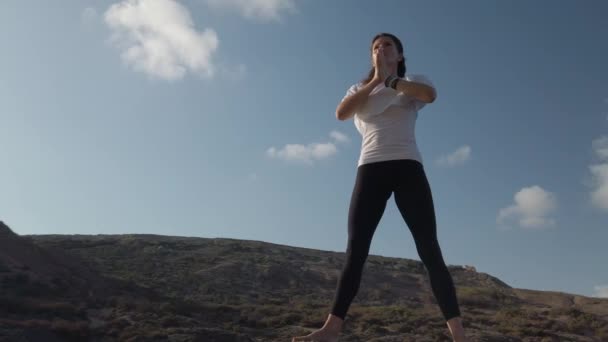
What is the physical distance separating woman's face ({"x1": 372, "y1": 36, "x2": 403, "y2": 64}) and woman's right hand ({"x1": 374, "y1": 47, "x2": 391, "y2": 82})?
0.14 ft

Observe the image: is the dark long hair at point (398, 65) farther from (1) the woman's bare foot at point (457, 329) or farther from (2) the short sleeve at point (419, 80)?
(1) the woman's bare foot at point (457, 329)

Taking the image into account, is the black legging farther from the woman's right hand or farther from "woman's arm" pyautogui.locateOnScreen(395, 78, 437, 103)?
the woman's right hand

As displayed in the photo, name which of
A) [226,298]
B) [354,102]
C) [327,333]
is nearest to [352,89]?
[354,102]

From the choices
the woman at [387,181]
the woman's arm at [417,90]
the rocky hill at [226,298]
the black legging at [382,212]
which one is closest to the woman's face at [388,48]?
the woman at [387,181]

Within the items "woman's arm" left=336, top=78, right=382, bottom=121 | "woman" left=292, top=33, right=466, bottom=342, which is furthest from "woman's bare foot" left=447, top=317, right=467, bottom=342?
"woman's arm" left=336, top=78, right=382, bottom=121

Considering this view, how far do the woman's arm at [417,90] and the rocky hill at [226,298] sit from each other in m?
5.34

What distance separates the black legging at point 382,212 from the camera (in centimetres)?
293

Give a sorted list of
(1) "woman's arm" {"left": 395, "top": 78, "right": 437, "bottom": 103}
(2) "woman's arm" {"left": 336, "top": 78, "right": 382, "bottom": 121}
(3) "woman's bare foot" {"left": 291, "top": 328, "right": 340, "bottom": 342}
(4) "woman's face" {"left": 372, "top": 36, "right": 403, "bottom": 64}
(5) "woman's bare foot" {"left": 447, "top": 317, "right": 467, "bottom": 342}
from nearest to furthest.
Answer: (5) "woman's bare foot" {"left": 447, "top": 317, "right": 467, "bottom": 342}
(3) "woman's bare foot" {"left": 291, "top": 328, "right": 340, "bottom": 342}
(1) "woman's arm" {"left": 395, "top": 78, "right": 437, "bottom": 103}
(2) "woman's arm" {"left": 336, "top": 78, "right": 382, "bottom": 121}
(4) "woman's face" {"left": 372, "top": 36, "right": 403, "bottom": 64}

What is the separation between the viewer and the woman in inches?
114

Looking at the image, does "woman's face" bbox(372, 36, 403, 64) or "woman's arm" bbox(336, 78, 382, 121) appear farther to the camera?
"woman's face" bbox(372, 36, 403, 64)

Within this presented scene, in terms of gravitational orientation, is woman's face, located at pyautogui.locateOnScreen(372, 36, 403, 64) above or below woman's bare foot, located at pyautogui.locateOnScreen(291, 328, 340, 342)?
above

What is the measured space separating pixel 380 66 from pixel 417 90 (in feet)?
1.09

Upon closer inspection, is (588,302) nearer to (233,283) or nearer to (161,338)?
(233,283)

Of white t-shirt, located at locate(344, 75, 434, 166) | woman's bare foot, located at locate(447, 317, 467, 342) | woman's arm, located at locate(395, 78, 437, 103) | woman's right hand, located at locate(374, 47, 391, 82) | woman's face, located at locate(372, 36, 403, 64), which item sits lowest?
woman's bare foot, located at locate(447, 317, 467, 342)
